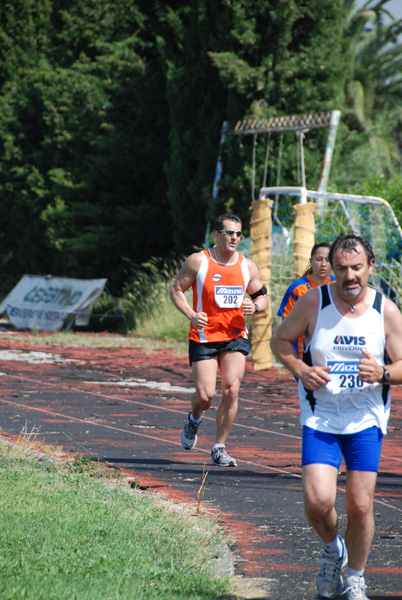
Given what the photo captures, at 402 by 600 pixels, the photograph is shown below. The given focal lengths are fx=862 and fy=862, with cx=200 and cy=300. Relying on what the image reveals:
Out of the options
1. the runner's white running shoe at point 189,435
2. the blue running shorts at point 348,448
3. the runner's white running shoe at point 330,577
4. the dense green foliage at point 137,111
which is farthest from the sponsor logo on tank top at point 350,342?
the dense green foliage at point 137,111

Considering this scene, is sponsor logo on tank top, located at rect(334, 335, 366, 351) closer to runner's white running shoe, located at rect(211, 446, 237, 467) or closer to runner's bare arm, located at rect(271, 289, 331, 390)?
runner's bare arm, located at rect(271, 289, 331, 390)

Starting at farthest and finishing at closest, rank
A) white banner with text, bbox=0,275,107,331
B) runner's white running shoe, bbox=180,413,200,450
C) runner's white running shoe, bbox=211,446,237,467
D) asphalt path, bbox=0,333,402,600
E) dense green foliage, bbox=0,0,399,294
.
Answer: white banner with text, bbox=0,275,107,331 → dense green foliage, bbox=0,0,399,294 → runner's white running shoe, bbox=180,413,200,450 → runner's white running shoe, bbox=211,446,237,467 → asphalt path, bbox=0,333,402,600

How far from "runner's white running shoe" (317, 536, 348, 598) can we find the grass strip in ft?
1.42

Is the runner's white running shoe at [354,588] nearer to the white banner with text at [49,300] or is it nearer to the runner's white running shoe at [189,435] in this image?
the runner's white running shoe at [189,435]

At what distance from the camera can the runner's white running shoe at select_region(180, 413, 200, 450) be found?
7191mm

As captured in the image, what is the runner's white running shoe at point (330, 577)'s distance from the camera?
12.8 feet

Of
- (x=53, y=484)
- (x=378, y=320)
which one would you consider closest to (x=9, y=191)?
(x=53, y=484)

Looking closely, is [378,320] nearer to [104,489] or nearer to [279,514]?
[279,514]

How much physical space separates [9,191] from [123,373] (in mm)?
12832

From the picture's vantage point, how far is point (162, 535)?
4.54 metres

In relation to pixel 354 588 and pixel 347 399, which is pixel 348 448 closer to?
pixel 347 399

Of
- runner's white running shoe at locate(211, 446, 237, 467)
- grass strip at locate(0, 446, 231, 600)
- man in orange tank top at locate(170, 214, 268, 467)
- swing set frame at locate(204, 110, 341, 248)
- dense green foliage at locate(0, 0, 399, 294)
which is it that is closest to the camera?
grass strip at locate(0, 446, 231, 600)

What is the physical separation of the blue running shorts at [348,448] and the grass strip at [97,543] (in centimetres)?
72

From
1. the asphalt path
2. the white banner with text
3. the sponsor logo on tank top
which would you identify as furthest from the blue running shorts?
the white banner with text
